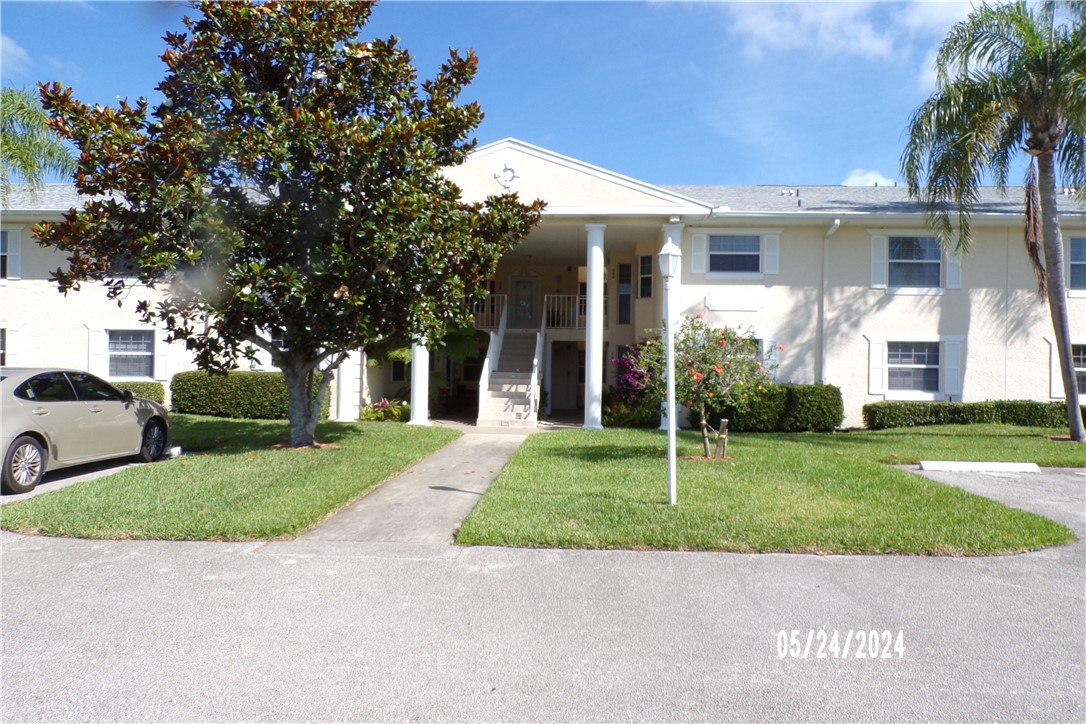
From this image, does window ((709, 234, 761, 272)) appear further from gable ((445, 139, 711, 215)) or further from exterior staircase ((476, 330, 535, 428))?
exterior staircase ((476, 330, 535, 428))

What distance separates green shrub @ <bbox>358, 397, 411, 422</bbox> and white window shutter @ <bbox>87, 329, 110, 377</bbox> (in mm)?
6281

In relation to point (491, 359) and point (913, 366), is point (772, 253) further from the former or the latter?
point (491, 359)

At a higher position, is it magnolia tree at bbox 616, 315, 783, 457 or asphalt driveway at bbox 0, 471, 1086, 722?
magnolia tree at bbox 616, 315, 783, 457

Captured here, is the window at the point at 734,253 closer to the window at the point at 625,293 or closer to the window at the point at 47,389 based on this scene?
the window at the point at 625,293

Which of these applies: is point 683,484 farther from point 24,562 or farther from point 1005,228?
point 1005,228

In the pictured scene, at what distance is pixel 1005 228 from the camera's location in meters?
15.3

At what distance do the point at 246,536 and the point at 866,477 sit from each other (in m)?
7.10

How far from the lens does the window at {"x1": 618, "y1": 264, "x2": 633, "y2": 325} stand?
1866 cm

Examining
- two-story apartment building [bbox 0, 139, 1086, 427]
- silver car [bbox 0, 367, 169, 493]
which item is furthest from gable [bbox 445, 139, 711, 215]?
silver car [bbox 0, 367, 169, 493]

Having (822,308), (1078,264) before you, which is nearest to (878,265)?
(822,308)

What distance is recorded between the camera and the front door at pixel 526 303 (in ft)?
68.4

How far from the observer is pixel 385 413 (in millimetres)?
16047

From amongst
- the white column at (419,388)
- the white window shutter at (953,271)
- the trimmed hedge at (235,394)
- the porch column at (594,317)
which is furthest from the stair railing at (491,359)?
the white window shutter at (953,271)
